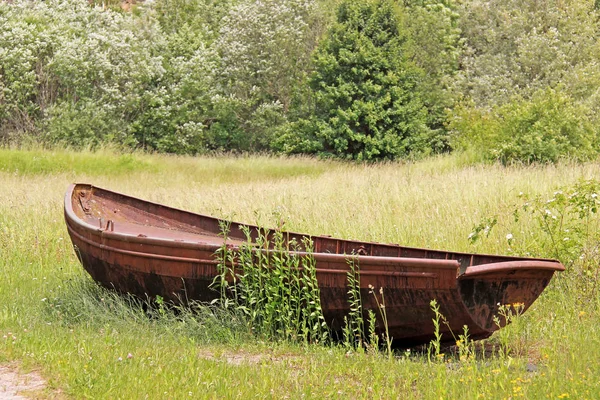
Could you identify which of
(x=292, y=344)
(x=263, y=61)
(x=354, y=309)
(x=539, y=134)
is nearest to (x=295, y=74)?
(x=263, y=61)

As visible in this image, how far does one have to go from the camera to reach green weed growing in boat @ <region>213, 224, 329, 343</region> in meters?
7.14

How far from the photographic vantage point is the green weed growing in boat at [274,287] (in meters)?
7.14

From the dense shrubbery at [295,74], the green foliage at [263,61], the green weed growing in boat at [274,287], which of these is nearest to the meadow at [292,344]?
the green weed growing in boat at [274,287]

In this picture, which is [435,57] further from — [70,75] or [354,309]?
[354,309]

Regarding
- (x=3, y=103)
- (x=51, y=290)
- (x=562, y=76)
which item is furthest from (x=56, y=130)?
(x=51, y=290)

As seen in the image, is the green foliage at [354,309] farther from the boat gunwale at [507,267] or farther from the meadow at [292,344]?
the boat gunwale at [507,267]

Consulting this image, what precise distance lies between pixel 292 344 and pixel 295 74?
31.0 metres

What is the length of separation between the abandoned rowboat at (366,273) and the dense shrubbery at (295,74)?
1898 cm

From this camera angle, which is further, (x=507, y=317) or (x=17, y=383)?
(x=507, y=317)

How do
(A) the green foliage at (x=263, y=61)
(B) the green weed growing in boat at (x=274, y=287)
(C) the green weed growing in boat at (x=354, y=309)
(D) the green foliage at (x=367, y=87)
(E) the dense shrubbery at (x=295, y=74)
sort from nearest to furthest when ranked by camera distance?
(C) the green weed growing in boat at (x=354, y=309), (B) the green weed growing in boat at (x=274, y=287), (D) the green foliage at (x=367, y=87), (E) the dense shrubbery at (x=295, y=74), (A) the green foliage at (x=263, y=61)

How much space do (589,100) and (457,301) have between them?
24504 mm

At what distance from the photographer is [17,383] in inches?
237

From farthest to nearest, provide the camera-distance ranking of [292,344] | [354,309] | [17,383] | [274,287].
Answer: [274,287] → [292,344] → [354,309] → [17,383]

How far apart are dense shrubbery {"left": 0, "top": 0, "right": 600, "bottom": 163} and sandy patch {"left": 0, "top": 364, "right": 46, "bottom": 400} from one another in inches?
853
